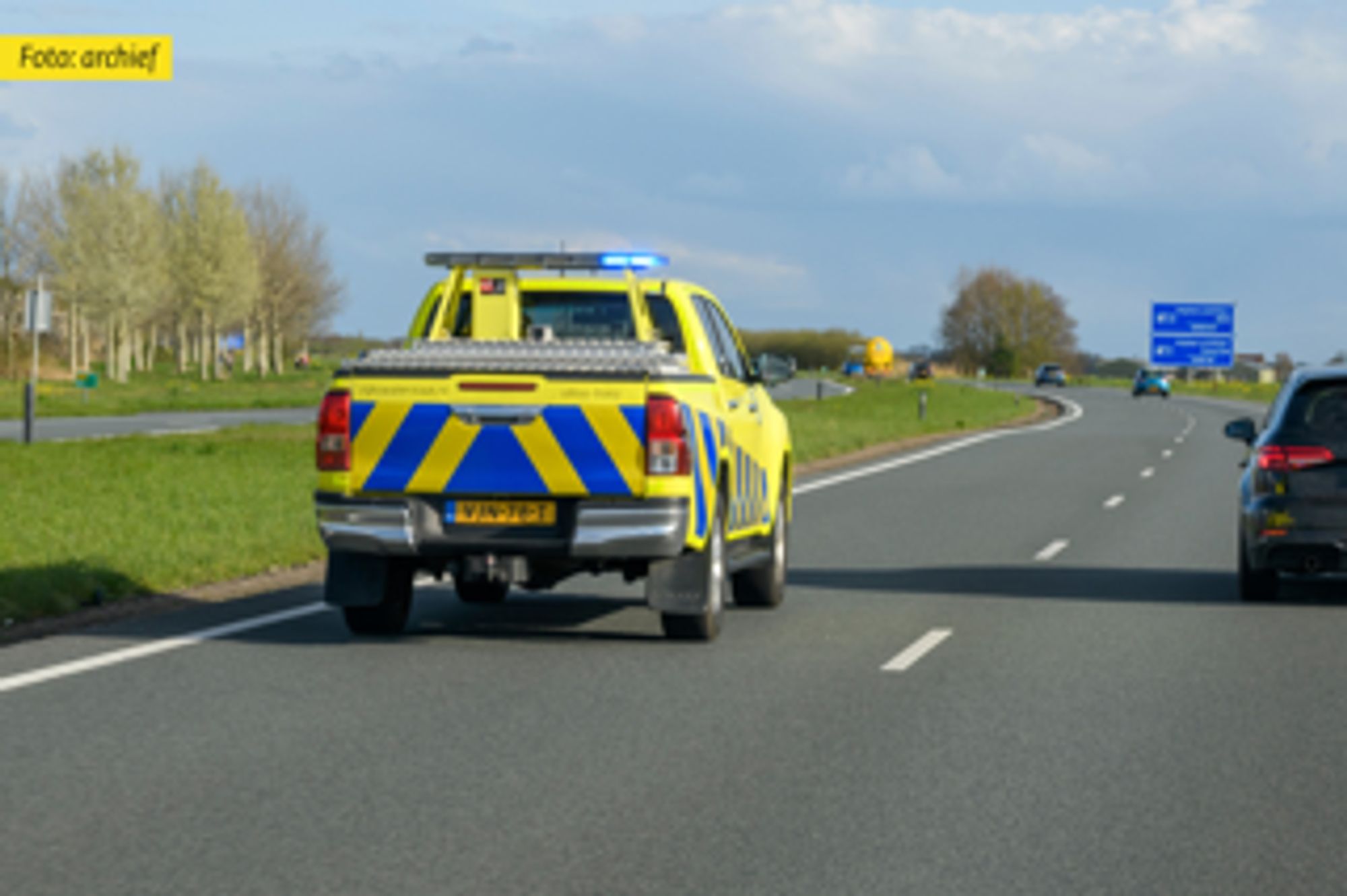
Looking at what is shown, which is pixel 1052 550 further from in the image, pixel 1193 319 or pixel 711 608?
pixel 1193 319

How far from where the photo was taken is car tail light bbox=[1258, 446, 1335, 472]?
13.0 metres

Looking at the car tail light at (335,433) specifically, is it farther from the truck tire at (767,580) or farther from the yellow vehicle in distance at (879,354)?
the yellow vehicle in distance at (879,354)

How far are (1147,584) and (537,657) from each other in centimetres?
623

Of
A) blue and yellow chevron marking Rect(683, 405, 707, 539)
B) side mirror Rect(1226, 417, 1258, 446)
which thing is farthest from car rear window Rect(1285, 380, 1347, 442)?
blue and yellow chevron marking Rect(683, 405, 707, 539)

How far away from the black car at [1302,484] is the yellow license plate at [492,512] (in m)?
5.37

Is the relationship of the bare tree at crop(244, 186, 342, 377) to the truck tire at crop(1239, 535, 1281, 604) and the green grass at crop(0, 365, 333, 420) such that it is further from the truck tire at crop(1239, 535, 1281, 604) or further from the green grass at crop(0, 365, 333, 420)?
the truck tire at crop(1239, 535, 1281, 604)

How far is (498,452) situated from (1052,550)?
9003mm

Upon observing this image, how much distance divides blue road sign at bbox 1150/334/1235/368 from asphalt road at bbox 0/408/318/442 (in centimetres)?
5080

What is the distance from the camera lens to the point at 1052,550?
59.2ft

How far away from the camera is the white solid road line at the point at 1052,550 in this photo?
682 inches

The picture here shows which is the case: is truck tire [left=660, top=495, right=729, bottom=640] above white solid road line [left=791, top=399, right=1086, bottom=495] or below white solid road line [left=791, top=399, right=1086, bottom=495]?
above

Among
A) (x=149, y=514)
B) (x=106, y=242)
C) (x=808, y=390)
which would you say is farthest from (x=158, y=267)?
(x=149, y=514)

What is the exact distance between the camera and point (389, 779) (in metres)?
7.24

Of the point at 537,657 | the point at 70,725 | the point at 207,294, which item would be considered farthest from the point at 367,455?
the point at 207,294
